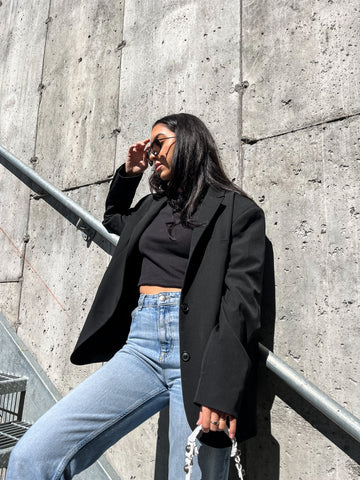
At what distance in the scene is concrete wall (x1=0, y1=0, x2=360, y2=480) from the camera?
2039 millimetres

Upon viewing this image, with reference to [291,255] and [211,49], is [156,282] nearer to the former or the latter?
[291,255]

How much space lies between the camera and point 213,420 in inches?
62.2

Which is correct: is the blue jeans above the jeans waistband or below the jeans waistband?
below

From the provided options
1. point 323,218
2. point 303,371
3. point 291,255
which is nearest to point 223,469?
point 303,371

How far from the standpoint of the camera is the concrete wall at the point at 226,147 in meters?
2.04

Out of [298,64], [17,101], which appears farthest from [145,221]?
[17,101]

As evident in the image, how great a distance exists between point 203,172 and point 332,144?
60cm

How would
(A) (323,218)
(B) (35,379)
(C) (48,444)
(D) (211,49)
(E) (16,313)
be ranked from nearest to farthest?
(C) (48,444) < (A) (323,218) < (D) (211,49) < (B) (35,379) < (E) (16,313)

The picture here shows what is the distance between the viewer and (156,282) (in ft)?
6.51

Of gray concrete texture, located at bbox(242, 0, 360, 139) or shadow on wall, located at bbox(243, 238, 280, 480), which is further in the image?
gray concrete texture, located at bbox(242, 0, 360, 139)

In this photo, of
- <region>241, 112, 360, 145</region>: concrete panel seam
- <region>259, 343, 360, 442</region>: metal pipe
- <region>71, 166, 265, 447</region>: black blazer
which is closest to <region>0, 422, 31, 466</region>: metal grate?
<region>71, 166, 265, 447</region>: black blazer

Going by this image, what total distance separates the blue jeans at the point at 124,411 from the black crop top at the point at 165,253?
3.2 inches

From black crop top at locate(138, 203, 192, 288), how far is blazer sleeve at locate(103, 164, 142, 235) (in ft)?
1.30

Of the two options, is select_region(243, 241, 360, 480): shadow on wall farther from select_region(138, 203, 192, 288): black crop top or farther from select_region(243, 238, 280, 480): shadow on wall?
select_region(138, 203, 192, 288): black crop top
